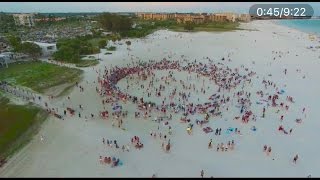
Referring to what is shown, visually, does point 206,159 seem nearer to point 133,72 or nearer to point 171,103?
point 171,103

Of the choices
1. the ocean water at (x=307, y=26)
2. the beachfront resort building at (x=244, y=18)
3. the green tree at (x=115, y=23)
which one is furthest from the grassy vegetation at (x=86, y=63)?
the beachfront resort building at (x=244, y=18)

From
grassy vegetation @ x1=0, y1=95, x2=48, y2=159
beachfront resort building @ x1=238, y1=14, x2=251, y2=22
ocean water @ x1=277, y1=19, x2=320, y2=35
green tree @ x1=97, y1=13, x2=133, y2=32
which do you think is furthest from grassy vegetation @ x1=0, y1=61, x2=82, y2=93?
beachfront resort building @ x1=238, y1=14, x2=251, y2=22

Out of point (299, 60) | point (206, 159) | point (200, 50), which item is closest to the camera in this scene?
point (206, 159)

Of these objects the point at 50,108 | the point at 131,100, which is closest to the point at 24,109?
the point at 50,108

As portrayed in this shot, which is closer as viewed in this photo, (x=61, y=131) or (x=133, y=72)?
(x=61, y=131)

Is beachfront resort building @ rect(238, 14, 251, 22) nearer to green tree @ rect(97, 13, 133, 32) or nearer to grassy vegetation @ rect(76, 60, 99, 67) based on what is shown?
green tree @ rect(97, 13, 133, 32)

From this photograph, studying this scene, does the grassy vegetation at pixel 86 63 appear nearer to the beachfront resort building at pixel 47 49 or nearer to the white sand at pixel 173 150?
the beachfront resort building at pixel 47 49

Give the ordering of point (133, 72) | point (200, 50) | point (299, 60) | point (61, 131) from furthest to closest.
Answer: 1. point (200, 50)
2. point (299, 60)
3. point (133, 72)
4. point (61, 131)
